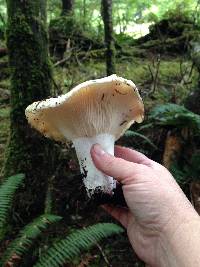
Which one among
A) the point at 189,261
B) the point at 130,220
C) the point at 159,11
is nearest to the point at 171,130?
the point at 130,220

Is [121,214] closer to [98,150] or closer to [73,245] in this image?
[73,245]

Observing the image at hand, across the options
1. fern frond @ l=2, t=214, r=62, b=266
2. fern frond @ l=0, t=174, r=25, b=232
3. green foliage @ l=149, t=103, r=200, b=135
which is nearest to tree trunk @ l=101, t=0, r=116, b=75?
green foliage @ l=149, t=103, r=200, b=135

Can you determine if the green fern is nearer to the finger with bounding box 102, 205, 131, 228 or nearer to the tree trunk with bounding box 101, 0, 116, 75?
the finger with bounding box 102, 205, 131, 228

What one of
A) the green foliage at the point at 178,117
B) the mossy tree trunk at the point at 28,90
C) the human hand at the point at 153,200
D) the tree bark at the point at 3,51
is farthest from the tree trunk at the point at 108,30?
the human hand at the point at 153,200

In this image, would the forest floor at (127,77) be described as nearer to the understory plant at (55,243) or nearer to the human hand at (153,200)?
the understory plant at (55,243)

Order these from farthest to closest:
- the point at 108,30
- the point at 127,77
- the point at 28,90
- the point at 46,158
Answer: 1. the point at 127,77
2. the point at 108,30
3. the point at 46,158
4. the point at 28,90

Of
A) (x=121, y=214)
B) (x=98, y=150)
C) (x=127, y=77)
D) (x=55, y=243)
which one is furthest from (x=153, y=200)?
(x=127, y=77)
